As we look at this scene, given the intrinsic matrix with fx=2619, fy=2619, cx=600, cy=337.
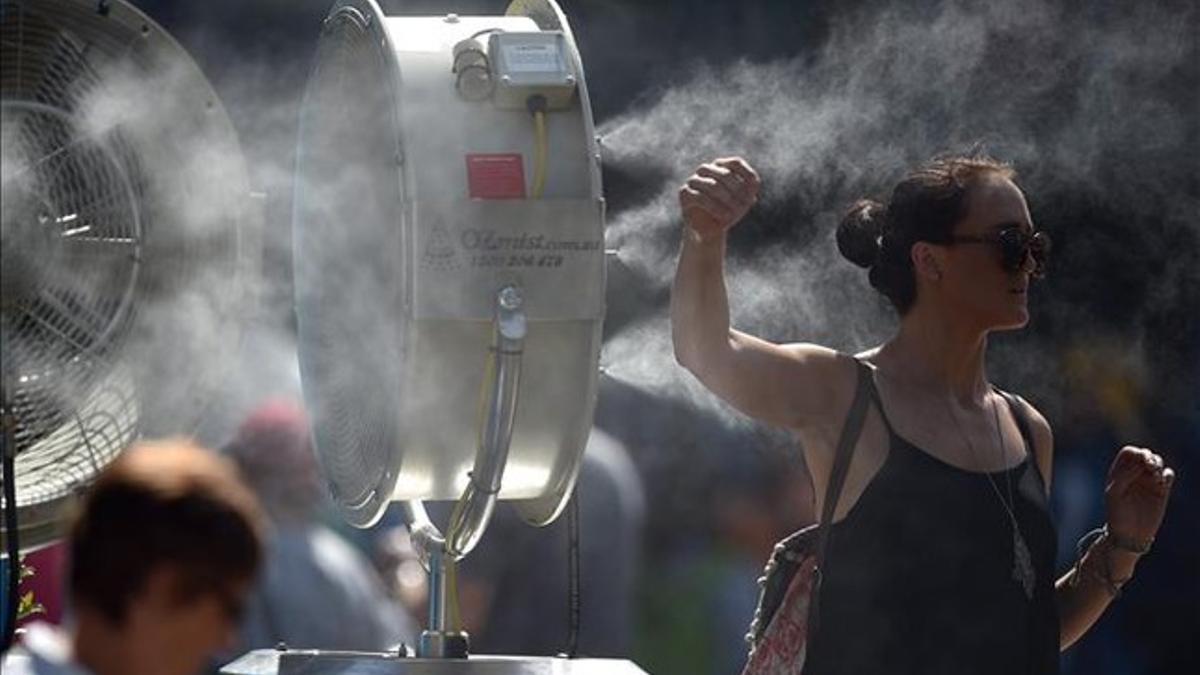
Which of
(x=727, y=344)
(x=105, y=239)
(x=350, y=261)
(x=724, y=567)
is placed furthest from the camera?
(x=724, y=567)

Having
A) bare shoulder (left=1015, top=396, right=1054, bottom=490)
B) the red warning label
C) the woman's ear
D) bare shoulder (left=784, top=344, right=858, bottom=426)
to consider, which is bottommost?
bare shoulder (left=1015, top=396, right=1054, bottom=490)

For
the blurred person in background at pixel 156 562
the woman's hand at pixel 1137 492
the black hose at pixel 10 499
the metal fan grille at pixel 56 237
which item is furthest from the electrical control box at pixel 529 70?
the woman's hand at pixel 1137 492

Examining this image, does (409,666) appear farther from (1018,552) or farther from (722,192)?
(1018,552)

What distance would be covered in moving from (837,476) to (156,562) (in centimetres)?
166

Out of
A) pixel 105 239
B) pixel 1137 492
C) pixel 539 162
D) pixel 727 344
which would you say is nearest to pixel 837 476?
pixel 727 344

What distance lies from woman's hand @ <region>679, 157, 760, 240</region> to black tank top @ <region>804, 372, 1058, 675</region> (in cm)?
48

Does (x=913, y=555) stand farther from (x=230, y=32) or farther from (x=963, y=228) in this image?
(x=230, y=32)

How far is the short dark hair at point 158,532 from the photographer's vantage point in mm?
2461

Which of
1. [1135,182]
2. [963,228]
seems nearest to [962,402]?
[963,228]

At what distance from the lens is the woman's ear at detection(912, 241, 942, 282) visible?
4.16m

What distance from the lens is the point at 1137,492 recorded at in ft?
14.1

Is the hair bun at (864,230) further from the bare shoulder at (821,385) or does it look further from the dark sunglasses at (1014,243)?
the bare shoulder at (821,385)

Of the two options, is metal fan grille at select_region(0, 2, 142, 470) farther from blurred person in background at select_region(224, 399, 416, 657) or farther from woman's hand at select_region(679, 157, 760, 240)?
blurred person in background at select_region(224, 399, 416, 657)

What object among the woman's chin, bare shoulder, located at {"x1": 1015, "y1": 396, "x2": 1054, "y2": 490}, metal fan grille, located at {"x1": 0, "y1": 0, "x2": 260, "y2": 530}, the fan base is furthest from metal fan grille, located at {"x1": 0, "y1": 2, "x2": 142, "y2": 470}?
bare shoulder, located at {"x1": 1015, "y1": 396, "x2": 1054, "y2": 490}
